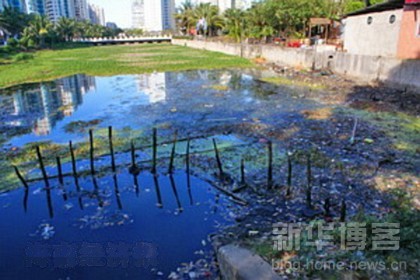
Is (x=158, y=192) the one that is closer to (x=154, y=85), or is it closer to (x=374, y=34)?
(x=154, y=85)

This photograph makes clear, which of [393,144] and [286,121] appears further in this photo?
[286,121]

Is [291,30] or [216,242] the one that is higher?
[291,30]

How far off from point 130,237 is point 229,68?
22859 mm

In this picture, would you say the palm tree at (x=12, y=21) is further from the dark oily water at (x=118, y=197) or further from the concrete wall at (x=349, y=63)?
the dark oily water at (x=118, y=197)

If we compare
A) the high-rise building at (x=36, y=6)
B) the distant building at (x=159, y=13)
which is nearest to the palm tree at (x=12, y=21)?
the high-rise building at (x=36, y=6)

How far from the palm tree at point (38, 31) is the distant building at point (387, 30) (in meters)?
47.0

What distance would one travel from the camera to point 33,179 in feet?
24.3

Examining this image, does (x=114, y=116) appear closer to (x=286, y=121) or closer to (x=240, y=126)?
(x=240, y=126)

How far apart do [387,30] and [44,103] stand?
18.2m

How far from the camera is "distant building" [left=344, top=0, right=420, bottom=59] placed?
646 inches

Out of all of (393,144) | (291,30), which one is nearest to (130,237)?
(393,144)

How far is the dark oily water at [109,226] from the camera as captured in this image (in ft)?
16.7

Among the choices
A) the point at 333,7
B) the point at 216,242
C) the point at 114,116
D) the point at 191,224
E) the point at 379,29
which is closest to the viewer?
the point at 216,242

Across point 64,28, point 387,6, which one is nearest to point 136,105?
point 387,6
